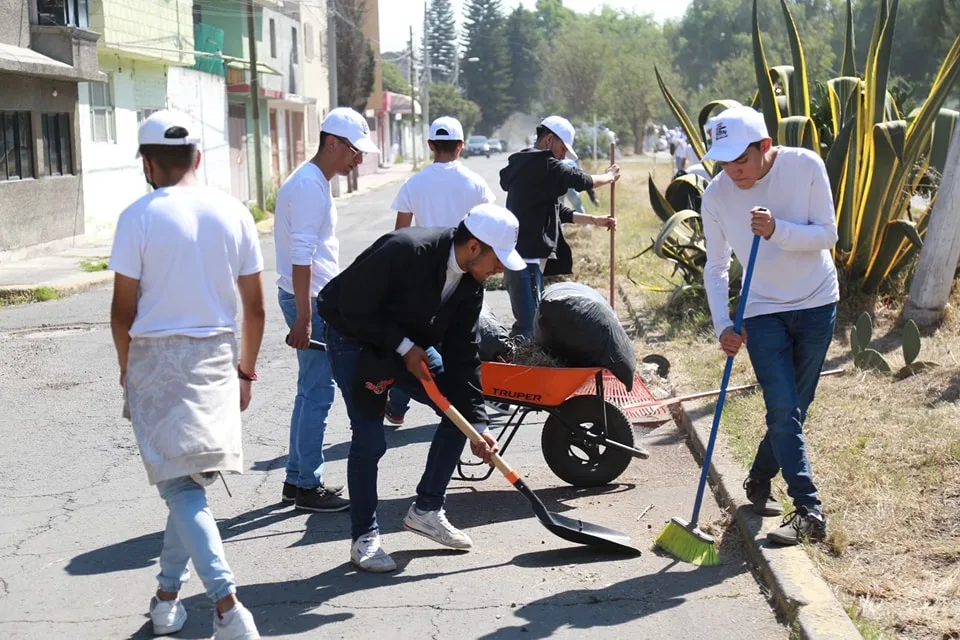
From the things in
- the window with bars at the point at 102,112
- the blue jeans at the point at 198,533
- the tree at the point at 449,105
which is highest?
the tree at the point at 449,105

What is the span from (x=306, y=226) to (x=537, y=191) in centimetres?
250

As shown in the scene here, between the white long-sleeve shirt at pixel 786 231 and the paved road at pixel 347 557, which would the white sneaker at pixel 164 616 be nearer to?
the paved road at pixel 347 557

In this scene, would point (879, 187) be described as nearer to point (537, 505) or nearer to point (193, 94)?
point (537, 505)

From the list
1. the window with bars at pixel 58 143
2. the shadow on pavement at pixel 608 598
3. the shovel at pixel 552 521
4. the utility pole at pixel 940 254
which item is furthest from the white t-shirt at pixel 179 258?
the window with bars at pixel 58 143

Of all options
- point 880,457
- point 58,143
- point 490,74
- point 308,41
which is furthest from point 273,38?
point 490,74

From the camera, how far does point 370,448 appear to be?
15.9ft

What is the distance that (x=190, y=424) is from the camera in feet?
12.9

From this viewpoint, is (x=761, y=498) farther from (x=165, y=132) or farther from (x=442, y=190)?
(x=165, y=132)

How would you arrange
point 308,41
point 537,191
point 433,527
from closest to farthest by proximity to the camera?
point 433,527 < point 537,191 < point 308,41

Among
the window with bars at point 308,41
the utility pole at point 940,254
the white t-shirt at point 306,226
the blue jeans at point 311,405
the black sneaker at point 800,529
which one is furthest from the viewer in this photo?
the window with bars at point 308,41

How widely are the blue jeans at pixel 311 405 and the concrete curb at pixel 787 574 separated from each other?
2043 millimetres

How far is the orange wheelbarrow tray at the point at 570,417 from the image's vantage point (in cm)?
591

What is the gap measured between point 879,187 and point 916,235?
1.70 feet

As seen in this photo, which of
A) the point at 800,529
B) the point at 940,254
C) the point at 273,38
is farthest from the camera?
the point at 273,38
